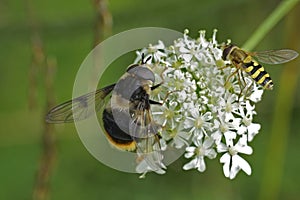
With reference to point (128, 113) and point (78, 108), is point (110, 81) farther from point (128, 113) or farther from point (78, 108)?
point (128, 113)

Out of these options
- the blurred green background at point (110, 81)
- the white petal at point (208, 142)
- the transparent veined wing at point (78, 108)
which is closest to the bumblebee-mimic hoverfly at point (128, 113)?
the transparent veined wing at point (78, 108)

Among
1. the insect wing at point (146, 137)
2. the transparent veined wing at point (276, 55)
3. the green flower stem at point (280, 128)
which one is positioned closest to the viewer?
the insect wing at point (146, 137)

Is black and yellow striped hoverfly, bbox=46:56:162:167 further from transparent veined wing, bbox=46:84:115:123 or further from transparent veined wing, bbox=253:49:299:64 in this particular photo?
transparent veined wing, bbox=253:49:299:64

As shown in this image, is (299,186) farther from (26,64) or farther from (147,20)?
(26,64)

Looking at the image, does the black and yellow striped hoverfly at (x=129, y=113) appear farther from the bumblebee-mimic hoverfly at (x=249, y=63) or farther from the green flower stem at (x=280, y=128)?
the green flower stem at (x=280, y=128)

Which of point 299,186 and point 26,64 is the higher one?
point 26,64

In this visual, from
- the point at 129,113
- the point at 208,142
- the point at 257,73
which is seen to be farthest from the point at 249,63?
the point at 129,113

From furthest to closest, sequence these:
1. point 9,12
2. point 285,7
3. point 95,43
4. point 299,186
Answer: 1. point 9,12
2. point 299,186
3. point 95,43
4. point 285,7

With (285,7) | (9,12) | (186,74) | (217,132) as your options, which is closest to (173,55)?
(186,74)
